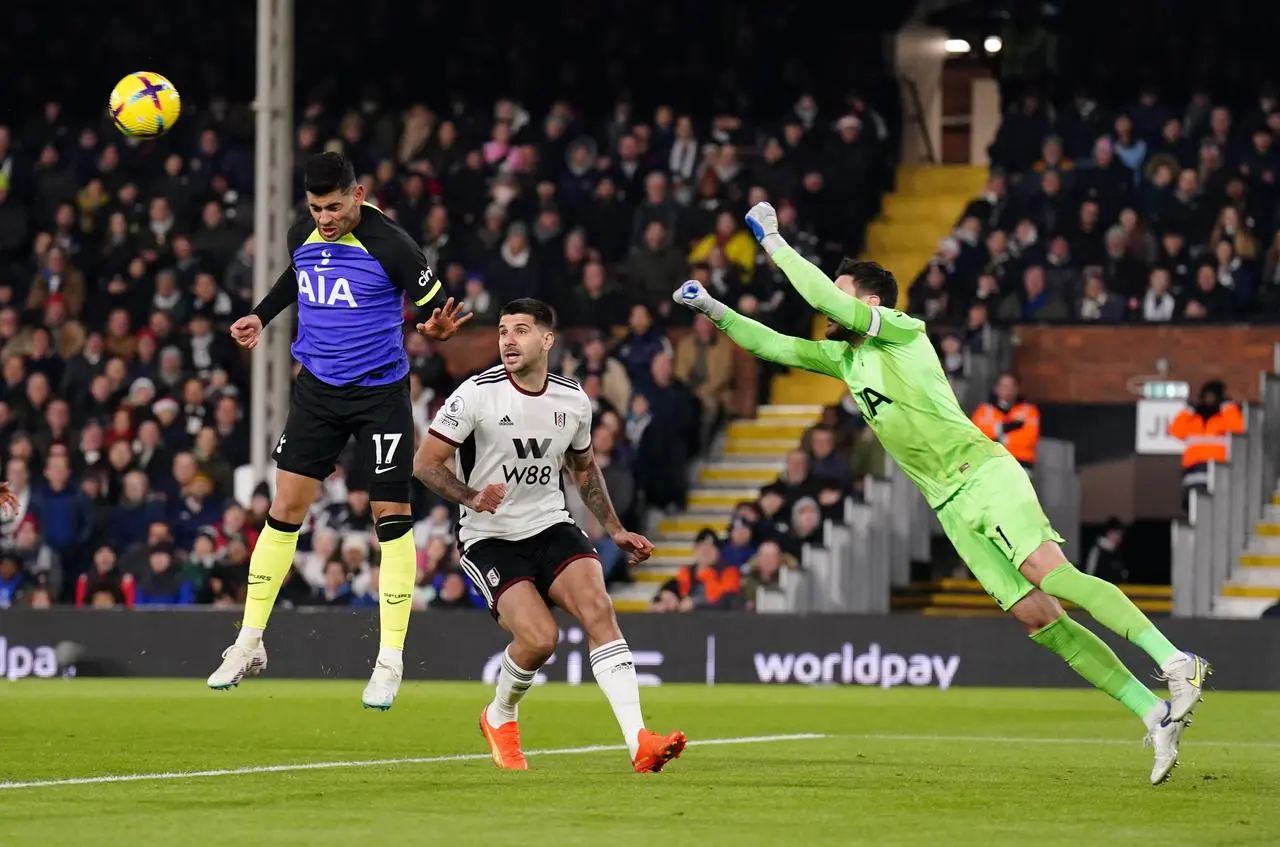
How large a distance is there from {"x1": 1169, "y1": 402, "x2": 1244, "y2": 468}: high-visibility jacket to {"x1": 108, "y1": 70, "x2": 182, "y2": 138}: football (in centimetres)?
1127

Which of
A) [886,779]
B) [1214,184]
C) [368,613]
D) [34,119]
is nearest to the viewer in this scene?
[886,779]

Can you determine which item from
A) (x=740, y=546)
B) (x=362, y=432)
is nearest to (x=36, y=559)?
(x=740, y=546)

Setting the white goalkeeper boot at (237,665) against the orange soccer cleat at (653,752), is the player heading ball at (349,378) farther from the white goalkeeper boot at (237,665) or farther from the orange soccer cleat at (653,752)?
the orange soccer cleat at (653,752)

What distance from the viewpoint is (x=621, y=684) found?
10.7 m

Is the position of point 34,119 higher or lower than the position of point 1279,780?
higher

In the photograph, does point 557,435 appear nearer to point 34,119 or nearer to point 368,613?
point 368,613

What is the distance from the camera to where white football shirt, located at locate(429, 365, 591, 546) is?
1103 centimetres

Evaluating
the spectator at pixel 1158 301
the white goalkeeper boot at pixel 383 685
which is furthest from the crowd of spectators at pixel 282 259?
the white goalkeeper boot at pixel 383 685

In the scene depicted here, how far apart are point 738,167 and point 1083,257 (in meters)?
4.28

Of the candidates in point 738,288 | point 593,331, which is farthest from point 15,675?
point 738,288

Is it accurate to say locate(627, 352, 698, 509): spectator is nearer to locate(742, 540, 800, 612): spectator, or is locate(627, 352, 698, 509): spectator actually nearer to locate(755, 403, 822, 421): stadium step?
locate(755, 403, 822, 421): stadium step

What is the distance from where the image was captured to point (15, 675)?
815 inches

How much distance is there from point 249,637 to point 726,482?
1346 centimetres

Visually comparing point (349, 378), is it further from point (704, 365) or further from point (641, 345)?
point (704, 365)
